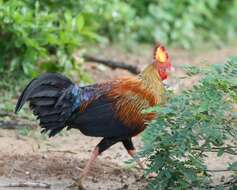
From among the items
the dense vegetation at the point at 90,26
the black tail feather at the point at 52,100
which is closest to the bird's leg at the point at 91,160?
the black tail feather at the point at 52,100

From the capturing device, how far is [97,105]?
7.06 meters

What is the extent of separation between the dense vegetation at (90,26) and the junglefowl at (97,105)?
2456 mm

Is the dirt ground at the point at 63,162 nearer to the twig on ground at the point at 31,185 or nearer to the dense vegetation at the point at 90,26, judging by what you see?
the twig on ground at the point at 31,185

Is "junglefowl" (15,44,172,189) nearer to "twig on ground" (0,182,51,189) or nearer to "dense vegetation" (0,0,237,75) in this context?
"twig on ground" (0,182,51,189)

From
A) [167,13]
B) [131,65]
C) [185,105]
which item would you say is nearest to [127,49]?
[167,13]

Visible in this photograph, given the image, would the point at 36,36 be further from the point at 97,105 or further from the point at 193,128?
the point at 193,128

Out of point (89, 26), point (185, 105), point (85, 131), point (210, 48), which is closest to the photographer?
point (185, 105)

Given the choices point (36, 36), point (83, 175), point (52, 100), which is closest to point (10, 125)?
point (36, 36)

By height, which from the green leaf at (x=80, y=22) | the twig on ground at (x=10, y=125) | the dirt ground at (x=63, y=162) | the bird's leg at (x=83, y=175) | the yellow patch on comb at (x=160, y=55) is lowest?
the twig on ground at (x=10, y=125)

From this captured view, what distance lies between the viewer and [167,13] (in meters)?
13.8

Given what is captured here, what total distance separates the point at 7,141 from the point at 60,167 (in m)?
1.01

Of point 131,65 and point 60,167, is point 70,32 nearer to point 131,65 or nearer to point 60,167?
point 131,65

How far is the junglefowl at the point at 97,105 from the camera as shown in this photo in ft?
22.9

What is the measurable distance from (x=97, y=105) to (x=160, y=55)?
877 mm
